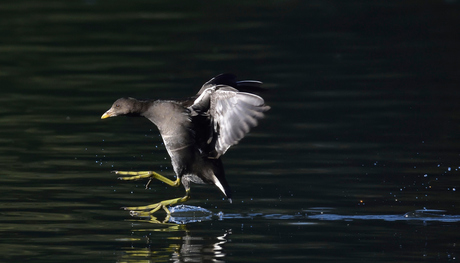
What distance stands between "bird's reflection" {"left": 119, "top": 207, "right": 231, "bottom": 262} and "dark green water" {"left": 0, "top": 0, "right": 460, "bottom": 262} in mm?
24

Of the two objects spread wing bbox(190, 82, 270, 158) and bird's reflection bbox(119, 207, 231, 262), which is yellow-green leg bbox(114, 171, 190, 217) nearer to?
bird's reflection bbox(119, 207, 231, 262)

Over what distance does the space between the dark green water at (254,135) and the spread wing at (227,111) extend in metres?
0.65

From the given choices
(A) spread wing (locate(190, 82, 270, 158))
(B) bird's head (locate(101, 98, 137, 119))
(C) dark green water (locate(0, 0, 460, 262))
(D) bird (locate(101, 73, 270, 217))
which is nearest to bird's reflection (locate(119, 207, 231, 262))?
(C) dark green water (locate(0, 0, 460, 262))

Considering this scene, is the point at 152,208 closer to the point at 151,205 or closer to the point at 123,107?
the point at 151,205

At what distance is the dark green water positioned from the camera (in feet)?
23.6

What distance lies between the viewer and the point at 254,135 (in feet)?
37.1

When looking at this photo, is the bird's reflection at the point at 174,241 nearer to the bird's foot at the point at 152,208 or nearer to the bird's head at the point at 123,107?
the bird's foot at the point at 152,208

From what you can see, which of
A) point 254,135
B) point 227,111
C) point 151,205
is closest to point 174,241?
point 151,205

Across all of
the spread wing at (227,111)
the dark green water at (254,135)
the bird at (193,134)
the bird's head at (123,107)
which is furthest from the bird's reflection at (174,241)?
the bird's head at (123,107)

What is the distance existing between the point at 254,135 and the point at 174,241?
426cm

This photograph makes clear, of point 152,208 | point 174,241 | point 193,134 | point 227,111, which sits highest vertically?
point 227,111

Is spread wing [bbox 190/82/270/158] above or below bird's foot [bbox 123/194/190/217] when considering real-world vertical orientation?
above

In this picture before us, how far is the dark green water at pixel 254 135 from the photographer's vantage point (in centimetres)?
721

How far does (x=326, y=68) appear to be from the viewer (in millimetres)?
15156
